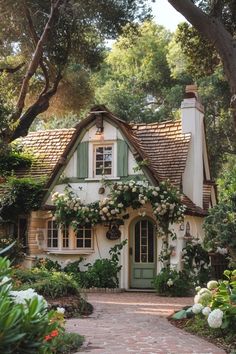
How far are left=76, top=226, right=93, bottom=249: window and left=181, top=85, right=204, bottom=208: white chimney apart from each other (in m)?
3.58

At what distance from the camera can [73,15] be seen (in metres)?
18.2

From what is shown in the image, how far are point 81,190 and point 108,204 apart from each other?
156cm

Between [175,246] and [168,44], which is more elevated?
[168,44]

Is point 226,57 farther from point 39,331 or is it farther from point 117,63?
point 117,63

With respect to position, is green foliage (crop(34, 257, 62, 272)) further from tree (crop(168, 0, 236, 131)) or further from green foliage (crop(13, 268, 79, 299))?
tree (crop(168, 0, 236, 131))

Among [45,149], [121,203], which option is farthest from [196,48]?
[45,149]

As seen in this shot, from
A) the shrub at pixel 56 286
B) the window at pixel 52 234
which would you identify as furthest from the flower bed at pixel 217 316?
the window at pixel 52 234

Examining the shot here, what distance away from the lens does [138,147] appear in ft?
59.7

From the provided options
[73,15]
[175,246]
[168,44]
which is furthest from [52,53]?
[168,44]

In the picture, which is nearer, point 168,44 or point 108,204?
point 108,204

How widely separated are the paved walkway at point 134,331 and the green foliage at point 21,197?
5.26m

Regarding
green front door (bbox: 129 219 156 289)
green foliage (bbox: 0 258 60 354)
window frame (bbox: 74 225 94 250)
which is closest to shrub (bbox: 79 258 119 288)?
green front door (bbox: 129 219 156 289)

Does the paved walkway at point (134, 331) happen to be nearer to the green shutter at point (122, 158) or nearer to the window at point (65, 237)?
the window at point (65, 237)

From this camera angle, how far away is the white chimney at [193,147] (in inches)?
771
